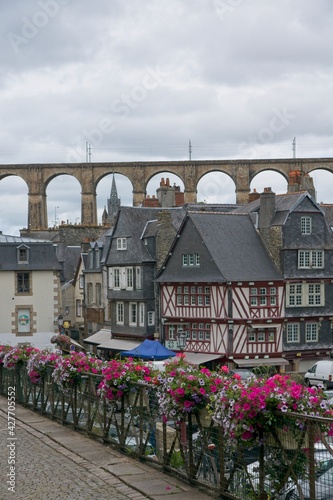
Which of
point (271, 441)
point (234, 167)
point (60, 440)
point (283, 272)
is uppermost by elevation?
point (234, 167)

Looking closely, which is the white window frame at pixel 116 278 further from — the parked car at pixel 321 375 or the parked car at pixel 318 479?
the parked car at pixel 318 479

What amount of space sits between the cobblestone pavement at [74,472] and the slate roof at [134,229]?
75.2ft

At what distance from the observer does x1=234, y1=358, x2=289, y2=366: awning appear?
3055 cm

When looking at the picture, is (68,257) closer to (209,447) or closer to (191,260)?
(191,260)

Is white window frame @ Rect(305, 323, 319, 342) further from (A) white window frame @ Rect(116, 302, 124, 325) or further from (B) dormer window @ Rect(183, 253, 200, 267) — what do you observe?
(A) white window frame @ Rect(116, 302, 124, 325)

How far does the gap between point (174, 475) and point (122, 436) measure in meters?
1.68

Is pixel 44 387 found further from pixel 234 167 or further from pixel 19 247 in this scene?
pixel 234 167

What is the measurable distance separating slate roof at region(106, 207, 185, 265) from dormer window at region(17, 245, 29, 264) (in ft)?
12.8

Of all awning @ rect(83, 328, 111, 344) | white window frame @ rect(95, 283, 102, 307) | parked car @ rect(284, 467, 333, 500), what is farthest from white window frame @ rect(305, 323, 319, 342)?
parked car @ rect(284, 467, 333, 500)

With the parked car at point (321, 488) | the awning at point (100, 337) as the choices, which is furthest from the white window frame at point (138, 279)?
the parked car at point (321, 488)

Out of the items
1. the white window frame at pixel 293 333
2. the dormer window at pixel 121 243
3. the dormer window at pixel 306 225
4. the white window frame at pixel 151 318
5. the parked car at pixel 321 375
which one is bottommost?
the parked car at pixel 321 375

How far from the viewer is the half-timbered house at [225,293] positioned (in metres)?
31.0

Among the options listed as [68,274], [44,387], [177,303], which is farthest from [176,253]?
[44,387]

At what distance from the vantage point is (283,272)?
31859mm
